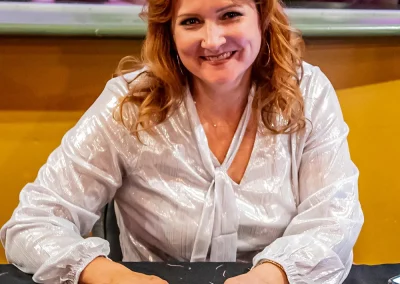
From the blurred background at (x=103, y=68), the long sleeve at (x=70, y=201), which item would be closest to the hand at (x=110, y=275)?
the long sleeve at (x=70, y=201)

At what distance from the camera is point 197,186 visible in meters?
1.26

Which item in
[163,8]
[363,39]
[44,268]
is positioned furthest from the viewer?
[363,39]

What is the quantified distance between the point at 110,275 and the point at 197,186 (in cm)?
30

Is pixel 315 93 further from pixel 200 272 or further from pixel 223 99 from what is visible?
pixel 200 272

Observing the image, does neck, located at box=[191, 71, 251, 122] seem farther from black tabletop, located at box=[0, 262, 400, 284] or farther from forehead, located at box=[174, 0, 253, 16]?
black tabletop, located at box=[0, 262, 400, 284]

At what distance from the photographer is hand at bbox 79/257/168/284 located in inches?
40.4

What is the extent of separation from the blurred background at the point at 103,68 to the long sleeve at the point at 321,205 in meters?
0.44

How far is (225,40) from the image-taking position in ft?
3.81

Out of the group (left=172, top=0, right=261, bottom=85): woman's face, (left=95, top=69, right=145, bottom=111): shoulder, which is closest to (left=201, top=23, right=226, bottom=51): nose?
(left=172, top=0, right=261, bottom=85): woman's face

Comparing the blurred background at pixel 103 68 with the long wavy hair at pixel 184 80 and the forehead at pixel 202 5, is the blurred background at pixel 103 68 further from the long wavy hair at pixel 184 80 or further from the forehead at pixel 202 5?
the forehead at pixel 202 5

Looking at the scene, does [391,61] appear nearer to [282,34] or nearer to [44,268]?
[282,34]

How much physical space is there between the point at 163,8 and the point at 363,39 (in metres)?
0.80

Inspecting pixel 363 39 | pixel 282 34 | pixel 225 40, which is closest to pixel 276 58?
pixel 282 34

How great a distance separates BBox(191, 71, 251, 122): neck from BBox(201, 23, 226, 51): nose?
134mm
